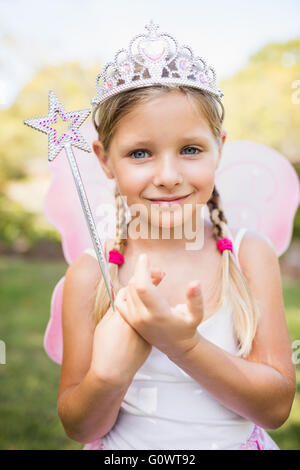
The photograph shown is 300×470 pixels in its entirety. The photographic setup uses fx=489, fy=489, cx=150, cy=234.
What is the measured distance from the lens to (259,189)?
76.9 inches

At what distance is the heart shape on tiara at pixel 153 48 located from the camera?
4.43ft

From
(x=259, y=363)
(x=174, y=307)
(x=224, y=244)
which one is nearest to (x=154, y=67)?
(x=224, y=244)

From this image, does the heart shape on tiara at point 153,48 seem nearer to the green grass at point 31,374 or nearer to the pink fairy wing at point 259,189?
the pink fairy wing at point 259,189

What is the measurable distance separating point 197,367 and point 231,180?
0.97 meters

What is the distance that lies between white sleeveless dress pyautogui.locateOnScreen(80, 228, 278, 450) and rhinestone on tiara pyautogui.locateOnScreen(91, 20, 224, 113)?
0.67 meters

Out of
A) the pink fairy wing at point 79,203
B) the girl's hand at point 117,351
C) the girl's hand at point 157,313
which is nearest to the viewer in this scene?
the girl's hand at point 157,313

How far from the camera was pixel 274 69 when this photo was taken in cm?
649

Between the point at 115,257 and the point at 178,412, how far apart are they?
0.50 m

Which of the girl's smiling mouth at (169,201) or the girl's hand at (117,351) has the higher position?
the girl's smiling mouth at (169,201)

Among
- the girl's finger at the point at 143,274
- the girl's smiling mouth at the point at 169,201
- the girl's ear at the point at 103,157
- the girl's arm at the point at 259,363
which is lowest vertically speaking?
the girl's arm at the point at 259,363

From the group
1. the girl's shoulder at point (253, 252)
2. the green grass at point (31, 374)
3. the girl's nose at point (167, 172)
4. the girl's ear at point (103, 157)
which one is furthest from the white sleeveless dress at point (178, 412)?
the green grass at point (31, 374)

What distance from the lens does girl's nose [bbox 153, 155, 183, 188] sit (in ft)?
4.20

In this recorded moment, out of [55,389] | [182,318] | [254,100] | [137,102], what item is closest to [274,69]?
[254,100]

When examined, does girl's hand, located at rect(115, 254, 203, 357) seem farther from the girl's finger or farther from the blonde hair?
the blonde hair
